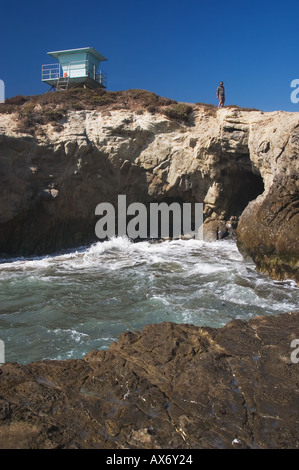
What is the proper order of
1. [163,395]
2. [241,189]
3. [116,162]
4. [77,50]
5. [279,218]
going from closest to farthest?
[163,395] < [279,218] < [116,162] < [241,189] < [77,50]

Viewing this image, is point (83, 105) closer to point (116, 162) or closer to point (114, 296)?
point (116, 162)

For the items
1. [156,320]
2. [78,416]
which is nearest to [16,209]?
[156,320]

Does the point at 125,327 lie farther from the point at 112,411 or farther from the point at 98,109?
the point at 98,109

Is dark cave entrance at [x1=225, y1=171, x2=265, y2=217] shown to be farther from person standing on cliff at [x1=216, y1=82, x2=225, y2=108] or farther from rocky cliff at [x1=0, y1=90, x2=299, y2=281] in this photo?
person standing on cliff at [x1=216, y1=82, x2=225, y2=108]

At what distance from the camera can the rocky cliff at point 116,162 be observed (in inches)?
672

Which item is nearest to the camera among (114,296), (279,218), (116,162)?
(114,296)

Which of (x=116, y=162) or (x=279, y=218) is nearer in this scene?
(x=279, y=218)

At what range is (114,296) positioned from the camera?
11.1 metres

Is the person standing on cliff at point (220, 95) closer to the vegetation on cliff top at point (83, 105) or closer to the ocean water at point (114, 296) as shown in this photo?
the vegetation on cliff top at point (83, 105)

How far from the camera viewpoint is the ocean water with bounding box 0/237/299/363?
26.7 feet

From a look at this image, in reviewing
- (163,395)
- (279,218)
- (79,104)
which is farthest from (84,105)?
(163,395)

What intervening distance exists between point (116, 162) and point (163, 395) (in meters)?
15.9

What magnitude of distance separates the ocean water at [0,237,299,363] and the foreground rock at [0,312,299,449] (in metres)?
1.83

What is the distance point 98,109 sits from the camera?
66.9ft
